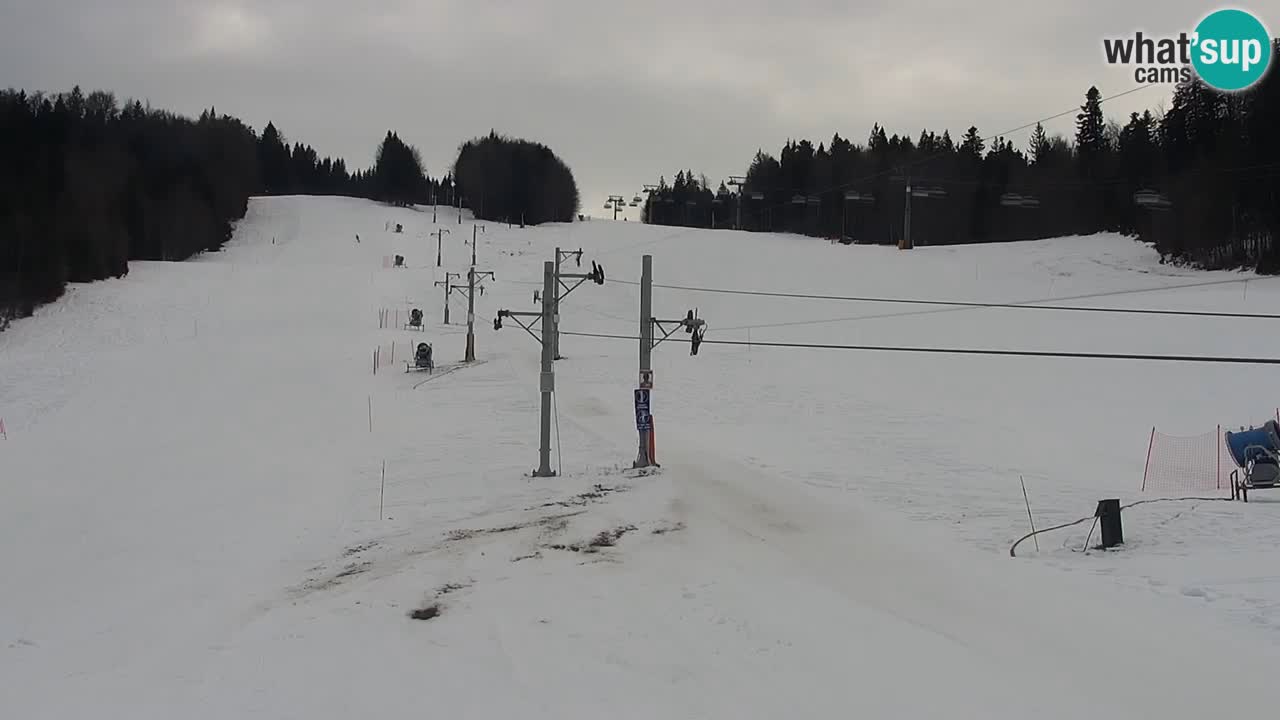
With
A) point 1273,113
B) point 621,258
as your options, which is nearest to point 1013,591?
point 1273,113

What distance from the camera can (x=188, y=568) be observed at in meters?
14.6

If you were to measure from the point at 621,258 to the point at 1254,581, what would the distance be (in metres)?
81.4

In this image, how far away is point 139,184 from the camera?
260 feet

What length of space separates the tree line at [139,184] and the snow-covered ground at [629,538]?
34.7ft

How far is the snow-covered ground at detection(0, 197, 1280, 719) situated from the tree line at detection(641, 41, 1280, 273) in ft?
47.6

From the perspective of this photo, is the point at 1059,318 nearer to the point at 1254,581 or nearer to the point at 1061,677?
the point at 1254,581

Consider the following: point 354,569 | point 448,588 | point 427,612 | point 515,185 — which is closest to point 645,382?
point 354,569

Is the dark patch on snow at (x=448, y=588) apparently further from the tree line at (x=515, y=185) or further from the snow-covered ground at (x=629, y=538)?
the tree line at (x=515, y=185)

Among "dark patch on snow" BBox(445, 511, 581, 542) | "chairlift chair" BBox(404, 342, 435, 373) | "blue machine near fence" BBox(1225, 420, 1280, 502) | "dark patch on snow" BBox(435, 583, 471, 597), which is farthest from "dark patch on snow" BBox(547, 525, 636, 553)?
"chairlift chair" BBox(404, 342, 435, 373)

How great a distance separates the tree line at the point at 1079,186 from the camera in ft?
169

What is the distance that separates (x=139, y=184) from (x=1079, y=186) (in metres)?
77.9

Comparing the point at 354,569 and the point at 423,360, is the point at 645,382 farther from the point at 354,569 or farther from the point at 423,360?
the point at 423,360

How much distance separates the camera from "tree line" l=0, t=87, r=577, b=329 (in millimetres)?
51938

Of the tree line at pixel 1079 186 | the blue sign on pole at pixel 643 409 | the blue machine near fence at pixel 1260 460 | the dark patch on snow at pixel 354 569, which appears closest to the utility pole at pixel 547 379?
the blue sign on pole at pixel 643 409
